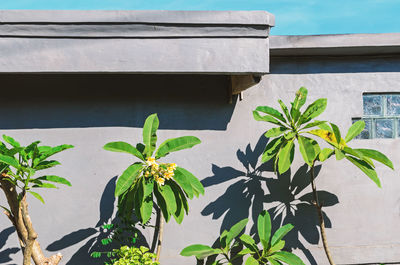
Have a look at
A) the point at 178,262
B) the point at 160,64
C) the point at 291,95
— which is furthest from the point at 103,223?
the point at 291,95

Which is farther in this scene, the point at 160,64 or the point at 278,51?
the point at 278,51

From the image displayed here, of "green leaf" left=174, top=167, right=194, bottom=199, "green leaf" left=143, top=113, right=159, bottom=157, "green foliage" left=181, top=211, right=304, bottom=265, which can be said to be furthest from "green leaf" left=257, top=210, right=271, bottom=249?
"green leaf" left=143, top=113, right=159, bottom=157

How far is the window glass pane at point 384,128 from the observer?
4238mm

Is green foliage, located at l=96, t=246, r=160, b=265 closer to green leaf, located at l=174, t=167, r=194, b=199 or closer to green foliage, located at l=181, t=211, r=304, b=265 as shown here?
green foliage, located at l=181, t=211, r=304, b=265

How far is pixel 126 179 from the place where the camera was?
11.0 ft

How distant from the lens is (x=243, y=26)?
3551 mm

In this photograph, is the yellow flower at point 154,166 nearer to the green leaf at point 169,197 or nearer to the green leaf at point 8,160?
the green leaf at point 169,197

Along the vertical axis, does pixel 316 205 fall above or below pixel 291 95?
below

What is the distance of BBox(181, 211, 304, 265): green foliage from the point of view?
3629 millimetres

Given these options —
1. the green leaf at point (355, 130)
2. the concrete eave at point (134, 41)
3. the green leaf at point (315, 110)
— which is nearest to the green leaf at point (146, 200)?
the concrete eave at point (134, 41)

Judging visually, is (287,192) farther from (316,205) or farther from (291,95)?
(291,95)

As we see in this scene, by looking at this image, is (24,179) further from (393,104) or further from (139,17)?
(393,104)

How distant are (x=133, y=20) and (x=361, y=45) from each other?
1.95 m

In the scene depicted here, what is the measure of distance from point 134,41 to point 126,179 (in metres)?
1.07
